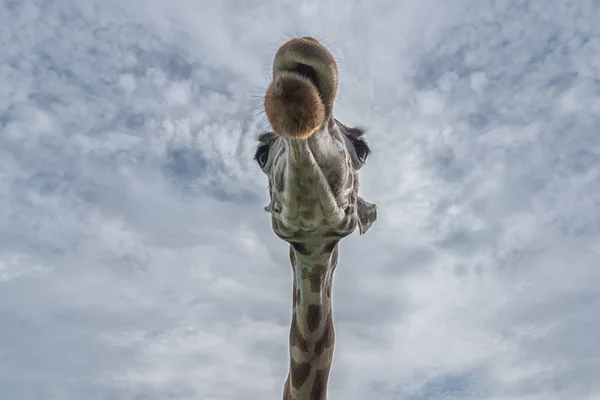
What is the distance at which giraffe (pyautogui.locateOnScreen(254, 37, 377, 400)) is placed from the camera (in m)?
4.15

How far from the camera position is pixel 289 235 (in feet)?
19.7

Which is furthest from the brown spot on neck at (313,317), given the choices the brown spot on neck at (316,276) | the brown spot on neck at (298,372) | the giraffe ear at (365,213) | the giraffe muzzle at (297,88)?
the giraffe muzzle at (297,88)

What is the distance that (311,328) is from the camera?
24.1 feet

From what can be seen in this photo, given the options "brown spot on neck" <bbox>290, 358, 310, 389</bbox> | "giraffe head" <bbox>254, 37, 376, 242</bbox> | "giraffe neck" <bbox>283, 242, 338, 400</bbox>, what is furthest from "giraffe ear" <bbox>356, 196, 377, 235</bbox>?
Answer: "brown spot on neck" <bbox>290, 358, 310, 389</bbox>

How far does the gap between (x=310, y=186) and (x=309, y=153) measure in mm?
383

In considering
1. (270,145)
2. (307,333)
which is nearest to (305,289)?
(307,333)

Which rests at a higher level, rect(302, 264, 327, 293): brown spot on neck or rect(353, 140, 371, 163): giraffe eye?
rect(353, 140, 371, 163): giraffe eye

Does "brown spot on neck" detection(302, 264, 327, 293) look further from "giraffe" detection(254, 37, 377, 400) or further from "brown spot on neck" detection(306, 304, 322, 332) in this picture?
"brown spot on neck" detection(306, 304, 322, 332)

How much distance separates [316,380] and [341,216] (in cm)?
287

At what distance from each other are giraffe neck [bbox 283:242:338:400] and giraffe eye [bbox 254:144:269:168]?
48.0 inches

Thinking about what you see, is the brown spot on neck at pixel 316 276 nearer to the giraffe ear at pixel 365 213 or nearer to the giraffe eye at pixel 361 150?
the giraffe ear at pixel 365 213

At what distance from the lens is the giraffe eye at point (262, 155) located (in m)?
6.71

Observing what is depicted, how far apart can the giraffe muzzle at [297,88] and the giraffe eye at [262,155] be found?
2.46 meters

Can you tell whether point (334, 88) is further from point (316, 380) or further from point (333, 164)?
point (316, 380)
